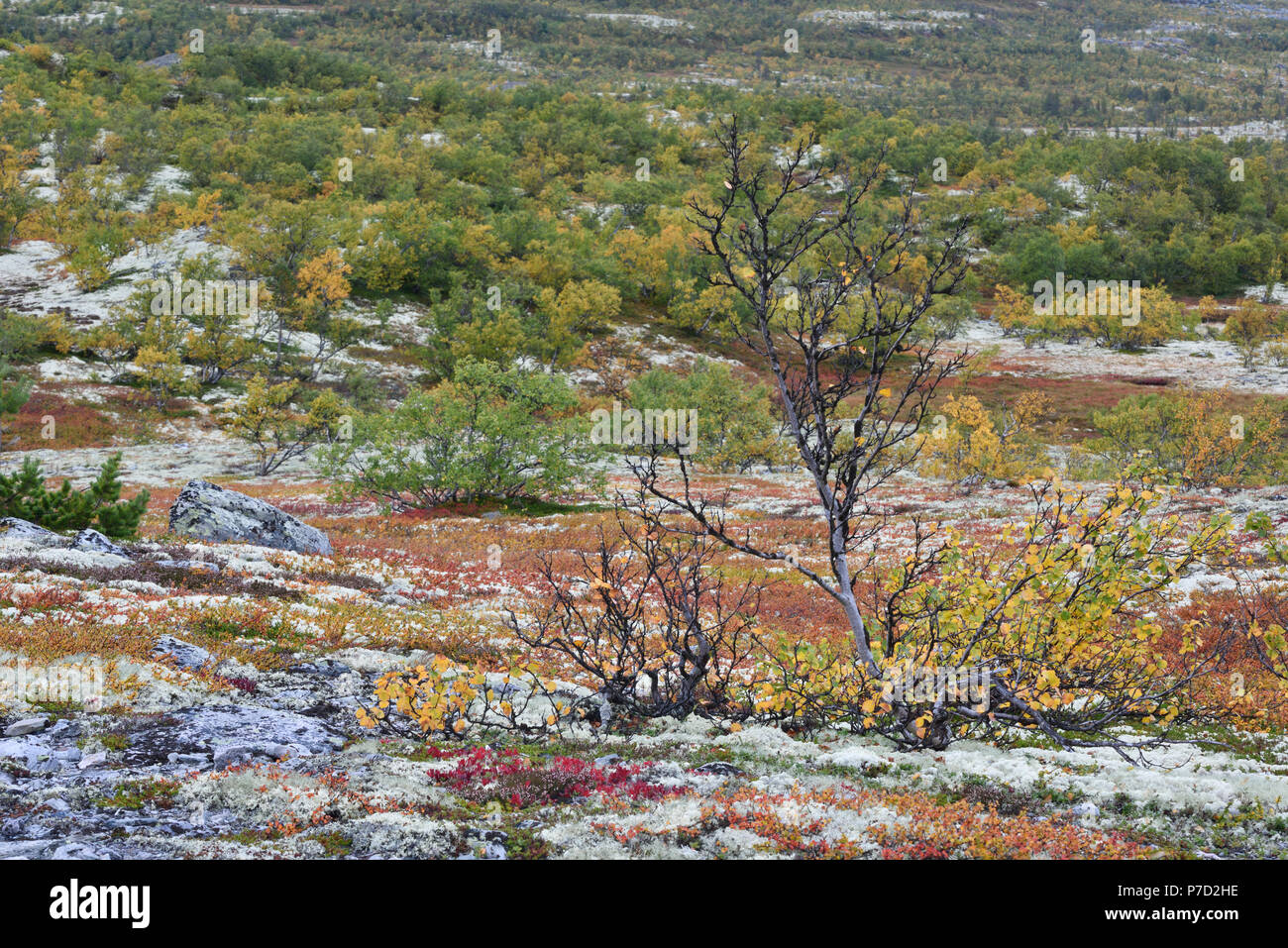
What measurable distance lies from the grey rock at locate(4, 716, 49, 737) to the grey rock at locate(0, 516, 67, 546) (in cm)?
1008

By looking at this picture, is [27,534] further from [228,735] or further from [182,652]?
[228,735]

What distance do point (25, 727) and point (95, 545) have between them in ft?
34.2

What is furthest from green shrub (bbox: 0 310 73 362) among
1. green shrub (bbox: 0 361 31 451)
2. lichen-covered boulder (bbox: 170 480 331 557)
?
lichen-covered boulder (bbox: 170 480 331 557)

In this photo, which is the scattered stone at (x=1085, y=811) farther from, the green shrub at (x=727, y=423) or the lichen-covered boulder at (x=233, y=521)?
the green shrub at (x=727, y=423)

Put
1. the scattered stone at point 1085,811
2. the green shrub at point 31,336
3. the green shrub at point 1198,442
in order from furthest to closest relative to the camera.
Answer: the green shrub at point 31,336
the green shrub at point 1198,442
the scattered stone at point 1085,811

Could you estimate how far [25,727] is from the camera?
7.57 m

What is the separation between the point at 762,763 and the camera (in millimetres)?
7941

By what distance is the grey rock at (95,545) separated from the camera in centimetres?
1617

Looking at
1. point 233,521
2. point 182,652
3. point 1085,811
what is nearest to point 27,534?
point 233,521

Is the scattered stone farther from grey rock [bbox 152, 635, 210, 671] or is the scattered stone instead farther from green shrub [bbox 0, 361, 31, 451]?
green shrub [bbox 0, 361, 31, 451]

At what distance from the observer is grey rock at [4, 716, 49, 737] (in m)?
7.50

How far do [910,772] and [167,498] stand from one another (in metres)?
38.8

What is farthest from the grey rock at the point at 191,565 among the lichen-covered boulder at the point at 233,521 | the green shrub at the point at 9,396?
the green shrub at the point at 9,396

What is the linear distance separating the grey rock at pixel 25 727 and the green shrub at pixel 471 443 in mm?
25674
